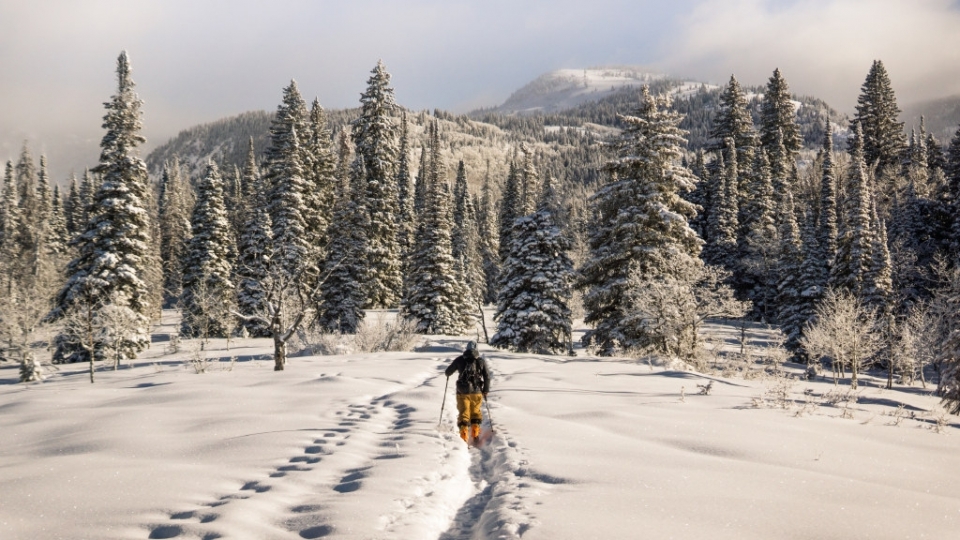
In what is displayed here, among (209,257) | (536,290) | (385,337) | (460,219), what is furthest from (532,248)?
(460,219)

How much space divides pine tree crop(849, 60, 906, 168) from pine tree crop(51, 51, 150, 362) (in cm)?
7880

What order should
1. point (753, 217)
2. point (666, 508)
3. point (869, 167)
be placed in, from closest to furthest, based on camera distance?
point (666, 508), point (753, 217), point (869, 167)

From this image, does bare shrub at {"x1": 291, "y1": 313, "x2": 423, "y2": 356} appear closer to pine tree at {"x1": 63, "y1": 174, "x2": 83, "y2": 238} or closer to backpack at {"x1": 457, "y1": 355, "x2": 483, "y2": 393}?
backpack at {"x1": 457, "y1": 355, "x2": 483, "y2": 393}

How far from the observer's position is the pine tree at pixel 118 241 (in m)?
29.1

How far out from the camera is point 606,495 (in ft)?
20.1

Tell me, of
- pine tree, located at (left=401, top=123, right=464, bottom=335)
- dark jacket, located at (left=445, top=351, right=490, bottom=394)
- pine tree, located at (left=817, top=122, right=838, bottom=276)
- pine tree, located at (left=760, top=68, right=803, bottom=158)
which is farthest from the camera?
pine tree, located at (left=760, top=68, right=803, bottom=158)

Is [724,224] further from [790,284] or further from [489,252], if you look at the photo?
[489,252]

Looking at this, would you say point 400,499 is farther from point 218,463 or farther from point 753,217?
point 753,217

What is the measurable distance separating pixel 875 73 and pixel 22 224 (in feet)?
369

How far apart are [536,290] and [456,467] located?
23.0 m

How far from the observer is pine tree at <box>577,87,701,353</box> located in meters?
26.4

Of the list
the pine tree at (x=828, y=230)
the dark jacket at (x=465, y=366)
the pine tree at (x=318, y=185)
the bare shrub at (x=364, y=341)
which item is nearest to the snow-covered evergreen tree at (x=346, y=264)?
the pine tree at (x=318, y=185)

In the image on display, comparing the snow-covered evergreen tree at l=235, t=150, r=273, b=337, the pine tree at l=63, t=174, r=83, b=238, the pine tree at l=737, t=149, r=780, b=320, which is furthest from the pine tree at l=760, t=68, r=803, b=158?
the pine tree at l=63, t=174, r=83, b=238

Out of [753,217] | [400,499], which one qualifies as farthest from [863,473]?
[753,217]
